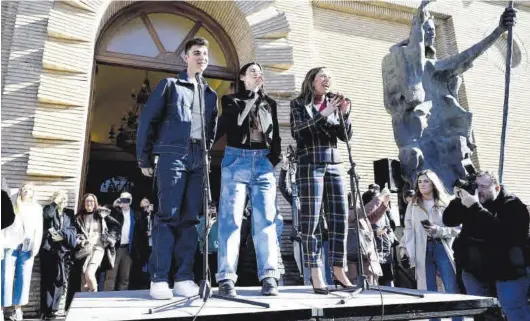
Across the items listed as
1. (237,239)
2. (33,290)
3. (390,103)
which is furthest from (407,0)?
(33,290)

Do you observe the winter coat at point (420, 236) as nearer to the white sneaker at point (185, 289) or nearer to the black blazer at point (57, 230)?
the white sneaker at point (185, 289)

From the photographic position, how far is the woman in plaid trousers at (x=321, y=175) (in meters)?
2.98

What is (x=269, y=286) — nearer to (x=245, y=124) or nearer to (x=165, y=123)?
(x=245, y=124)

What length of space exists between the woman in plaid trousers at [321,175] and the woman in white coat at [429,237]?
1.44 m

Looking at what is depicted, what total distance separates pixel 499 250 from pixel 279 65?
489 cm

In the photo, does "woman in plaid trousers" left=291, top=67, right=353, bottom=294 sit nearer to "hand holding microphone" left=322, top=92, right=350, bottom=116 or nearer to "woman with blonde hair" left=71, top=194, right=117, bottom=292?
"hand holding microphone" left=322, top=92, right=350, bottom=116

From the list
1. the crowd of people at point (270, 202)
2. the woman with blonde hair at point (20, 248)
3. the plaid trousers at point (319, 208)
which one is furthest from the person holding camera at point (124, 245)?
the plaid trousers at point (319, 208)

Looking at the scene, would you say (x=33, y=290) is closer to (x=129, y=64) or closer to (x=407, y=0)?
(x=129, y=64)

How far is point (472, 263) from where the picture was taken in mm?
3570

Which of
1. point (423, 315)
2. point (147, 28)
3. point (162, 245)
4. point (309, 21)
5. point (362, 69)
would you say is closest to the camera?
point (423, 315)

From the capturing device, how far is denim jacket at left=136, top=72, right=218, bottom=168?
2898mm

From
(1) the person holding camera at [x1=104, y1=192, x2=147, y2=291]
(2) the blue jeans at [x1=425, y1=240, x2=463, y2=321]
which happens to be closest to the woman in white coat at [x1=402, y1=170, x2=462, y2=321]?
(2) the blue jeans at [x1=425, y1=240, x2=463, y2=321]

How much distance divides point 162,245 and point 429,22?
6.31 metres

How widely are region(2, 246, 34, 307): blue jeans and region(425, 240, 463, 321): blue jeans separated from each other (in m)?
4.45
